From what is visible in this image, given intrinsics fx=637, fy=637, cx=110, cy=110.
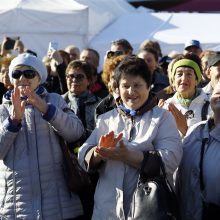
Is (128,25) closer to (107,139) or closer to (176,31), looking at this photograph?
(176,31)

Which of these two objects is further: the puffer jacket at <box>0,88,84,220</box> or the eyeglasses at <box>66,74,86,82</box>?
the eyeglasses at <box>66,74,86,82</box>

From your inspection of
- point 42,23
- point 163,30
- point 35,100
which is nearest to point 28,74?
point 35,100

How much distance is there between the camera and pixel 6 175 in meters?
4.20

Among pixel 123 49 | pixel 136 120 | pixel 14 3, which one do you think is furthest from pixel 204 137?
pixel 14 3

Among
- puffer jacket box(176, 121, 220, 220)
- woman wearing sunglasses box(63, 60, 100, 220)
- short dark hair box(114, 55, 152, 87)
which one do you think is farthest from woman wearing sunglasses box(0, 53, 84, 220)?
woman wearing sunglasses box(63, 60, 100, 220)

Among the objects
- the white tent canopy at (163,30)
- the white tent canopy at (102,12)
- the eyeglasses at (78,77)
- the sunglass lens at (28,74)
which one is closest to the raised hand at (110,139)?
the sunglass lens at (28,74)

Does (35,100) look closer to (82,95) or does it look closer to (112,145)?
(112,145)

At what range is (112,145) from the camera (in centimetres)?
359

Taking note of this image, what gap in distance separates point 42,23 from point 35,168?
954cm

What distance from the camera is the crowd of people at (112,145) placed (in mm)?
3680

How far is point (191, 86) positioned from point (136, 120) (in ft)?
4.30

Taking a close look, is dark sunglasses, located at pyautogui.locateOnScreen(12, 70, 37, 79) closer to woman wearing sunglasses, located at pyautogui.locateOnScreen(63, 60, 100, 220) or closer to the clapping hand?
the clapping hand

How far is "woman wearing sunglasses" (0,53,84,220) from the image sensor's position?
162 inches

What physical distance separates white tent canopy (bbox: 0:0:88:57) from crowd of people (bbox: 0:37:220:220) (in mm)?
8485
